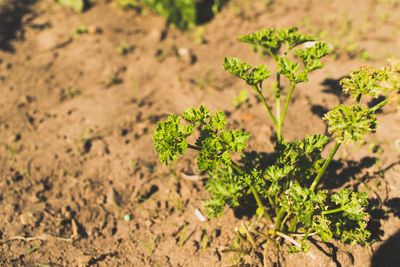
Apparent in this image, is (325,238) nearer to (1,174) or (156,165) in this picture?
(156,165)

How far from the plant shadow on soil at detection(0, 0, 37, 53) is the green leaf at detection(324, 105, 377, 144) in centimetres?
398

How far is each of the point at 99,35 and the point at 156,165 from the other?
2169 millimetres

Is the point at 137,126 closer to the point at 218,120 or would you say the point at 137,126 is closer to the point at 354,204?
the point at 218,120

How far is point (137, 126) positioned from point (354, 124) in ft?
6.91

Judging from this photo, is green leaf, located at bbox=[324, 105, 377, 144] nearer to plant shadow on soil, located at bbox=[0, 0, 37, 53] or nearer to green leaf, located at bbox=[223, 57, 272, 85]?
green leaf, located at bbox=[223, 57, 272, 85]

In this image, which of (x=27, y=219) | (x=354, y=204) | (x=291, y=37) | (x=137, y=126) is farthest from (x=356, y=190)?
(x=27, y=219)

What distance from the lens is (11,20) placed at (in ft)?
13.9

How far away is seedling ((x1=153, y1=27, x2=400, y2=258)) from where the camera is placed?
5.77ft

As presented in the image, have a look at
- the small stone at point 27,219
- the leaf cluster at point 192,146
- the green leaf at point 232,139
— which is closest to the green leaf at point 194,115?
the leaf cluster at point 192,146

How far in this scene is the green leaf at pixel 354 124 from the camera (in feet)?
5.36

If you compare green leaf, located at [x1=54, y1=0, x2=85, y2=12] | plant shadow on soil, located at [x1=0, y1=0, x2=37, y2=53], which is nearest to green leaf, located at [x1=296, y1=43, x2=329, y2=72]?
green leaf, located at [x1=54, y1=0, x2=85, y2=12]

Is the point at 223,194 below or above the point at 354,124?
below

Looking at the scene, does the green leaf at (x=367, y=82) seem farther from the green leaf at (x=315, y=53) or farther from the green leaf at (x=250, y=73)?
the green leaf at (x=250, y=73)

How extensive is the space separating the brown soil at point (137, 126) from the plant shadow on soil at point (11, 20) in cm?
2
